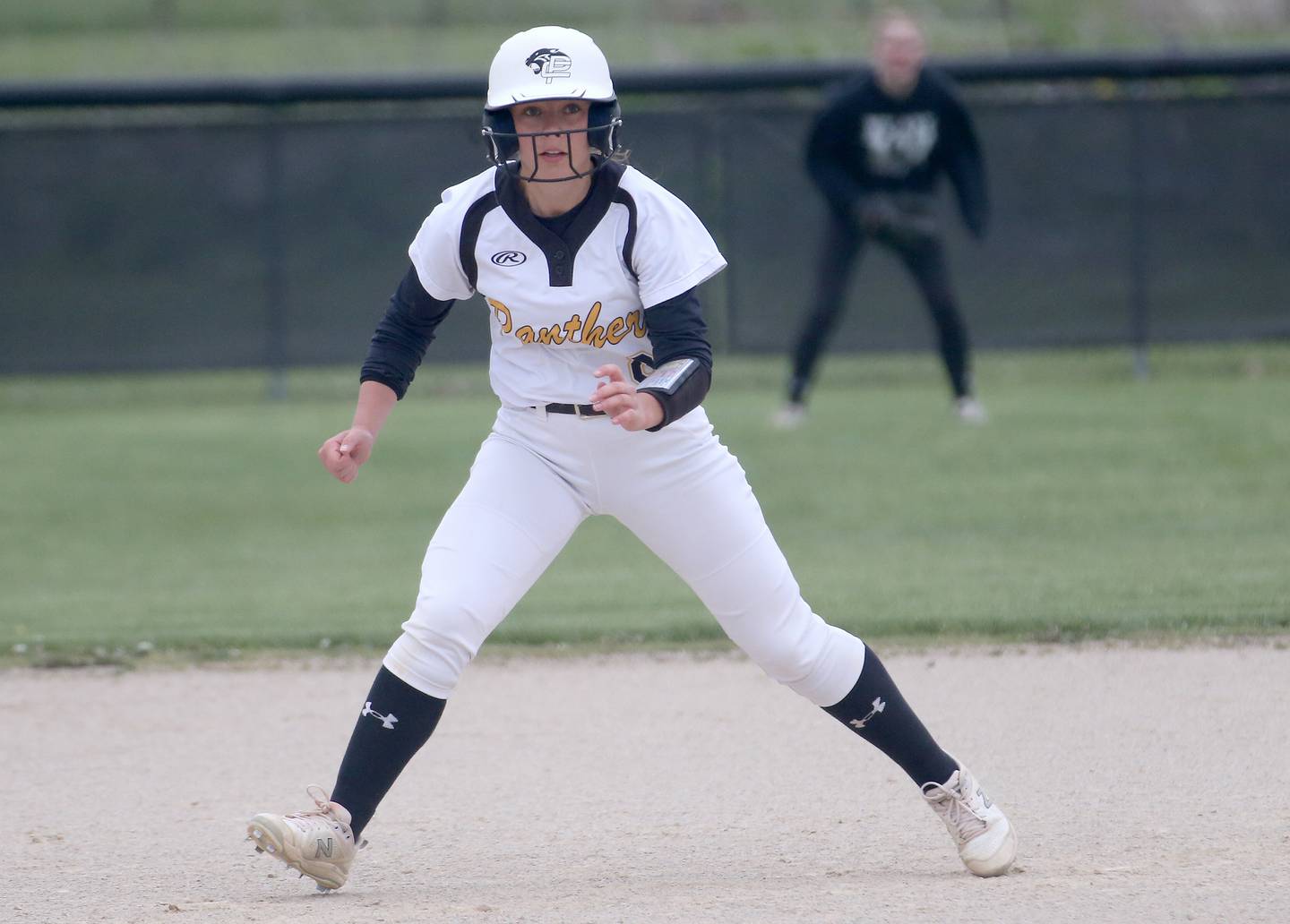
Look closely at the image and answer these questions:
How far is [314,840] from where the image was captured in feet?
11.5

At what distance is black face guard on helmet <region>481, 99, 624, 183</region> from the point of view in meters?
3.55

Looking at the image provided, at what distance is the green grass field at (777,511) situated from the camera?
6391mm

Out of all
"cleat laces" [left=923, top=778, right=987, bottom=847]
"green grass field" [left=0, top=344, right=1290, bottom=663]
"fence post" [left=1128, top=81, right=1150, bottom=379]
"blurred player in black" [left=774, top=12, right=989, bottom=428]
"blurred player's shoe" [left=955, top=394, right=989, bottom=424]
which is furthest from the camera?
"fence post" [left=1128, top=81, right=1150, bottom=379]

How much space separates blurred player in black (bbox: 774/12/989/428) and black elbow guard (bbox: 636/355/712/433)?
6317mm

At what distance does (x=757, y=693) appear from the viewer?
553cm

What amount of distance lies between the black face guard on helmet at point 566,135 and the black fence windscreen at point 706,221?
8.34 m

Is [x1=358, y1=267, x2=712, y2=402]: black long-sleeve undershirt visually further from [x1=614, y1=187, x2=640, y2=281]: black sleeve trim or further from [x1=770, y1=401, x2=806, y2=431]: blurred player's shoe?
[x1=770, y1=401, x2=806, y2=431]: blurred player's shoe

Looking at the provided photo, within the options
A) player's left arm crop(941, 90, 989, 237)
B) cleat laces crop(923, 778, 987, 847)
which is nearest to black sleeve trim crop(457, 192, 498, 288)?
cleat laces crop(923, 778, 987, 847)

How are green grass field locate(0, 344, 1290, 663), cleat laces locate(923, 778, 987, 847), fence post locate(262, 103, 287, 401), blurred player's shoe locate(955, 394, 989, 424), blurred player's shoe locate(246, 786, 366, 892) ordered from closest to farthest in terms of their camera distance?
blurred player's shoe locate(246, 786, 366, 892) < cleat laces locate(923, 778, 987, 847) < green grass field locate(0, 344, 1290, 663) < blurred player's shoe locate(955, 394, 989, 424) < fence post locate(262, 103, 287, 401)

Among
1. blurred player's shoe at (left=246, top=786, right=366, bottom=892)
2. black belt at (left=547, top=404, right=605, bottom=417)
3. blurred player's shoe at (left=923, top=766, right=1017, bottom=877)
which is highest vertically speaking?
black belt at (left=547, top=404, right=605, bottom=417)

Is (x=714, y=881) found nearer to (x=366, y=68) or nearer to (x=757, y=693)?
(x=757, y=693)

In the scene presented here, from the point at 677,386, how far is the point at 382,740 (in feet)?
3.21

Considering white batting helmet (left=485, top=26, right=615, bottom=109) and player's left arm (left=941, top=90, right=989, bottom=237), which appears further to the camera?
player's left arm (left=941, top=90, right=989, bottom=237)

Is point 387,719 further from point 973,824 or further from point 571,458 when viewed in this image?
point 973,824
